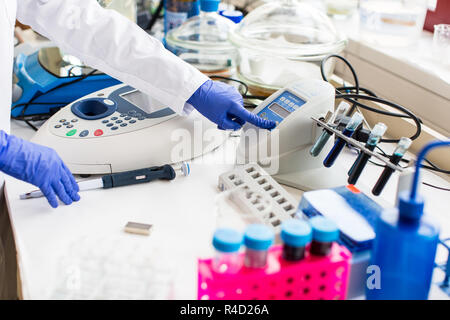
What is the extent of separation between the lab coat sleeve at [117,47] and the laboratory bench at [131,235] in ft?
0.59

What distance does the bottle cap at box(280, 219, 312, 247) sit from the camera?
0.65 metres

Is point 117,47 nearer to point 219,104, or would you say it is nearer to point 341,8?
point 219,104

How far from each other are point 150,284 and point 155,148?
413mm

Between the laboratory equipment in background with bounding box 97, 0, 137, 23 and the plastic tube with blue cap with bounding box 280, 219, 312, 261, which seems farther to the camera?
the laboratory equipment in background with bounding box 97, 0, 137, 23

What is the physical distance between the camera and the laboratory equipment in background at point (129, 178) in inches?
39.4

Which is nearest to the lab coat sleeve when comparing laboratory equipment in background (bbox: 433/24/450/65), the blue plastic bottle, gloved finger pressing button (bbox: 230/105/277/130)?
gloved finger pressing button (bbox: 230/105/277/130)

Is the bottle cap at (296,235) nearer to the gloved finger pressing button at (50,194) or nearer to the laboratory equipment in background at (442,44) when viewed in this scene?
the gloved finger pressing button at (50,194)

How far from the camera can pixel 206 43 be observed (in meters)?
1.53

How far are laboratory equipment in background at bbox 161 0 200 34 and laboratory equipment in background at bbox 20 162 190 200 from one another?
0.74 meters

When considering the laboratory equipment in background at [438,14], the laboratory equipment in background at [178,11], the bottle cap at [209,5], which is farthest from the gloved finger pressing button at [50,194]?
the laboratory equipment in background at [438,14]

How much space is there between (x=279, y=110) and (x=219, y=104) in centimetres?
14

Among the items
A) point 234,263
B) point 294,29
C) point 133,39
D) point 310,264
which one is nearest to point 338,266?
point 310,264

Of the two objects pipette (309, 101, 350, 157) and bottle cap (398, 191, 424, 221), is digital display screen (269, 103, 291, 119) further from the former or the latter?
bottle cap (398, 191, 424, 221)
